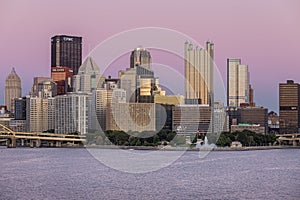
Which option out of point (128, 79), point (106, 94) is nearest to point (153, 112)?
point (106, 94)

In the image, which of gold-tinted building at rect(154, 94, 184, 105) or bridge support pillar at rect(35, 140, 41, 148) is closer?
bridge support pillar at rect(35, 140, 41, 148)

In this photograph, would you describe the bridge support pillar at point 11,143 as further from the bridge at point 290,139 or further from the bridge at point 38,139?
Answer: the bridge at point 290,139

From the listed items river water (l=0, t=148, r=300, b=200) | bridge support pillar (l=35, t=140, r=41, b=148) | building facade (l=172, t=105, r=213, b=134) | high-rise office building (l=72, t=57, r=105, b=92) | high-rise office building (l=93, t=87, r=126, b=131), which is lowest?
bridge support pillar (l=35, t=140, r=41, b=148)

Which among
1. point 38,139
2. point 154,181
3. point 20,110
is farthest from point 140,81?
point 154,181

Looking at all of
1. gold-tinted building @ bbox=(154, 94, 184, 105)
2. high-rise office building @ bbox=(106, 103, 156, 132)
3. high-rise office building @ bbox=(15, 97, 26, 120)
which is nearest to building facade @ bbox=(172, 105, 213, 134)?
high-rise office building @ bbox=(106, 103, 156, 132)

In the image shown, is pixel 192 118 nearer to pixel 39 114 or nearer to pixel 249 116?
pixel 249 116

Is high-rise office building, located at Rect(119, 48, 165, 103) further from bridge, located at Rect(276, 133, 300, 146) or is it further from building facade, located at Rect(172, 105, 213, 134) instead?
bridge, located at Rect(276, 133, 300, 146)

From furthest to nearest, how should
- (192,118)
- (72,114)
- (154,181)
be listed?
(72,114) → (192,118) → (154,181)
